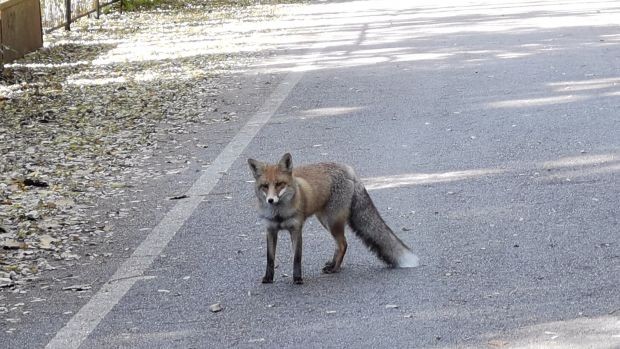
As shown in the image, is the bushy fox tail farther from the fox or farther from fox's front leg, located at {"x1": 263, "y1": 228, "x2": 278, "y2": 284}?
fox's front leg, located at {"x1": 263, "y1": 228, "x2": 278, "y2": 284}

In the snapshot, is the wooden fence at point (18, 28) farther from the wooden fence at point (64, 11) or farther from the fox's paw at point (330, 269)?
the fox's paw at point (330, 269)

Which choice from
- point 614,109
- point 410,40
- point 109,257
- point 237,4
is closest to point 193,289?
point 109,257

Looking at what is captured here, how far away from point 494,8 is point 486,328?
17.3 m

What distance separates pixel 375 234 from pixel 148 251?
5.01ft

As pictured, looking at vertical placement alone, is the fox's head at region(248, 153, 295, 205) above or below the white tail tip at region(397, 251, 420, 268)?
above

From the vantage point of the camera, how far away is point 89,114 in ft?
38.7

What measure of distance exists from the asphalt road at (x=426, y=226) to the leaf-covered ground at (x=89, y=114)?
0.71 meters

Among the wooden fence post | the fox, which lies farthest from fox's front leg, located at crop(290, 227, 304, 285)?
the wooden fence post

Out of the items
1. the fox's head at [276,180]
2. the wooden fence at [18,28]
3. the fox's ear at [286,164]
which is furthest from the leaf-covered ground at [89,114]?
the fox's ear at [286,164]

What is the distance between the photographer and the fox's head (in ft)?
18.8

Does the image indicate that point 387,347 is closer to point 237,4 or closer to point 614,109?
point 614,109

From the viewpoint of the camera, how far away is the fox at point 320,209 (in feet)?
19.1

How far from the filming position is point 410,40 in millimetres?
16984

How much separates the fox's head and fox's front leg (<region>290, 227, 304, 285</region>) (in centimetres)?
21
